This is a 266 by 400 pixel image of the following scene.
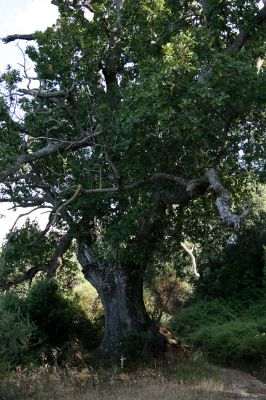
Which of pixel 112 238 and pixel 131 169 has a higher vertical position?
pixel 131 169

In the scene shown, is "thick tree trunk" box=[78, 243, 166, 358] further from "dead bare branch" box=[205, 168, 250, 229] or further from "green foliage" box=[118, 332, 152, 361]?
"dead bare branch" box=[205, 168, 250, 229]

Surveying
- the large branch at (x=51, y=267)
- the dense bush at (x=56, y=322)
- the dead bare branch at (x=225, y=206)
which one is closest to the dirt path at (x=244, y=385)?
the dense bush at (x=56, y=322)

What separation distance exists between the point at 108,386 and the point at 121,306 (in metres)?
3.76

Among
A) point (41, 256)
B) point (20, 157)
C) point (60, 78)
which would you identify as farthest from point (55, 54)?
point (41, 256)

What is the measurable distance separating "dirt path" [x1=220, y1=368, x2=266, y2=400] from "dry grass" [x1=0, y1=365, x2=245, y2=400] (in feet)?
1.18

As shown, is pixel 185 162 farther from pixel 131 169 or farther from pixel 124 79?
pixel 124 79

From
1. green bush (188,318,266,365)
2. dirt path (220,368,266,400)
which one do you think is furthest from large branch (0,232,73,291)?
dirt path (220,368,266,400)

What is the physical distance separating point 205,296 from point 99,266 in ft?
28.2

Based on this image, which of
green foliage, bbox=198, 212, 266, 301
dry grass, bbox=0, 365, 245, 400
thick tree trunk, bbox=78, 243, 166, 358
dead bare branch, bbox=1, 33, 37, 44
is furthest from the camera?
green foliage, bbox=198, 212, 266, 301

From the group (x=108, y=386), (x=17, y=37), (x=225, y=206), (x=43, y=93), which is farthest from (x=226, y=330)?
(x=17, y=37)

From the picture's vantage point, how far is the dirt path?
10862mm

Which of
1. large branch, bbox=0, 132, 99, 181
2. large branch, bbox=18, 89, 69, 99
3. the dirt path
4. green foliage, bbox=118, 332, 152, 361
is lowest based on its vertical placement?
the dirt path

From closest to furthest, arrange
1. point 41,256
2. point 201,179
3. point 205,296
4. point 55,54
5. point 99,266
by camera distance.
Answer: point 201,179
point 55,54
point 99,266
point 41,256
point 205,296

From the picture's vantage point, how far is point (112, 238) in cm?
1148
